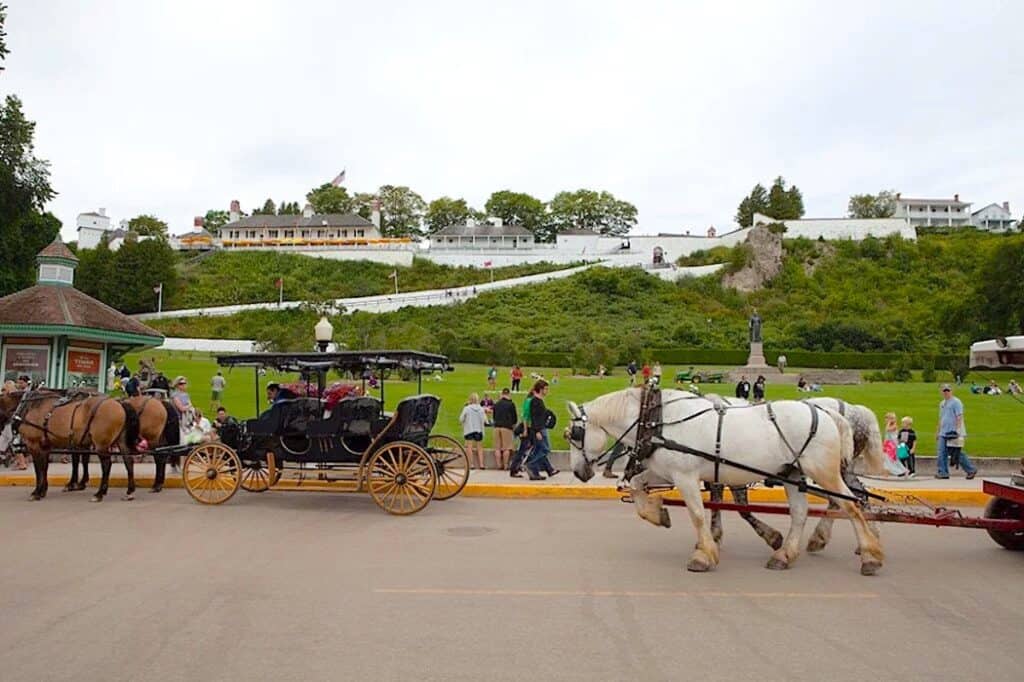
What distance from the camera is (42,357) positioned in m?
16.9

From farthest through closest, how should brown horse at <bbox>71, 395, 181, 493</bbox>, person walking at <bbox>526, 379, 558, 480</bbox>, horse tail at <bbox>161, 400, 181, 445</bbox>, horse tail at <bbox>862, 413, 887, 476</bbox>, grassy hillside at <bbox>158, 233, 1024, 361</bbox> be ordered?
grassy hillside at <bbox>158, 233, 1024, 361</bbox> < person walking at <bbox>526, 379, 558, 480</bbox> < horse tail at <bbox>161, 400, 181, 445</bbox> < brown horse at <bbox>71, 395, 181, 493</bbox> < horse tail at <bbox>862, 413, 887, 476</bbox>

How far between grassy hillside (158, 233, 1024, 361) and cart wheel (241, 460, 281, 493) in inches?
1062

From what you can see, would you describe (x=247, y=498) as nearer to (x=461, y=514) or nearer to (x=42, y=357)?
(x=461, y=514)

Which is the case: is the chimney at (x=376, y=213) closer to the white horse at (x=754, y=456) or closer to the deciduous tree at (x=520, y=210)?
the deciduous tree at (x=520, y=210)

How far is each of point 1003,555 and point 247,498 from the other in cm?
1016

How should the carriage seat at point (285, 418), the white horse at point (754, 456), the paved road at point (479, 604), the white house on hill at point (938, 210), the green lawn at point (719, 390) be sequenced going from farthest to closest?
the white house on hill at point (938, 210) < the green lawn at point (719, 390) < the carriage seat at point (285, 418) < the white horse at point (754, 456) < the paved road at point (479, 604)

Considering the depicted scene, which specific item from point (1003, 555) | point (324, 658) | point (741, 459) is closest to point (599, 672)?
point (324, 658)

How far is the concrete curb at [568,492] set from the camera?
39.5ft

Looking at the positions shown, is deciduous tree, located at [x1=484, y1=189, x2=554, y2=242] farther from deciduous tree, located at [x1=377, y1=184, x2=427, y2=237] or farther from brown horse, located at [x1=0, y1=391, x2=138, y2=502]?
brown horse, located at [x1=0, y1=391, x2=138, y2=502]

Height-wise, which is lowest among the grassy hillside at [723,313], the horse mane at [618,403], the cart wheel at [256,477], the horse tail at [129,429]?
the cart wheel at [256,477]

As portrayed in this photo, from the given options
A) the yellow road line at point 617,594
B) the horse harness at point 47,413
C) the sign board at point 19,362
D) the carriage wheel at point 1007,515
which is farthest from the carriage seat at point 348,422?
the sign board at point 19,362

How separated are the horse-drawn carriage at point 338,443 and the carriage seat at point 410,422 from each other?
14 millimetres

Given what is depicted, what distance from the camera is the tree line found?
109312 millimetres

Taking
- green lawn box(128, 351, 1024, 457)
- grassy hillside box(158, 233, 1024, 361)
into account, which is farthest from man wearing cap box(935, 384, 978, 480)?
grassy hillside box(158, 233, 1024, 361)
